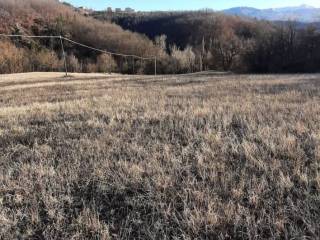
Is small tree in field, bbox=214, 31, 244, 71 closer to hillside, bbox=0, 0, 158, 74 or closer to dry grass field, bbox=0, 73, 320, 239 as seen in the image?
hillside, bbox=0, 0, 158, 74

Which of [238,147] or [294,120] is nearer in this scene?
[238,147]

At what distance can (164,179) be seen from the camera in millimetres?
4668

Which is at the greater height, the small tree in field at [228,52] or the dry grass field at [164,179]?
the dry grass field at [164,179]

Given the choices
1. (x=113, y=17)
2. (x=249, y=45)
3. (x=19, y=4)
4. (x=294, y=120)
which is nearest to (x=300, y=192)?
(x=294, y=120)

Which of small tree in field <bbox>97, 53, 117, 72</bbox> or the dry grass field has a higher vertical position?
the dry grass field

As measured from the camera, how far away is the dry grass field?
3.78 m

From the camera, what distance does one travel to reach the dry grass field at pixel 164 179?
3.78 m

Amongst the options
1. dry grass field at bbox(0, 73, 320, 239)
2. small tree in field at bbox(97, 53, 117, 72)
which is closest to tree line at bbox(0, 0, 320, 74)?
small tree in field at bbox(97, 53, 117, 72)

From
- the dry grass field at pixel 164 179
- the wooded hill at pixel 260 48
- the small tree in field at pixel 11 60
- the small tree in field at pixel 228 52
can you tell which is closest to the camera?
the dry grass field at pixel 164 179

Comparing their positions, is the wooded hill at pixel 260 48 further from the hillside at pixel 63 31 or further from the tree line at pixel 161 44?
the hillside at pixel 63 31

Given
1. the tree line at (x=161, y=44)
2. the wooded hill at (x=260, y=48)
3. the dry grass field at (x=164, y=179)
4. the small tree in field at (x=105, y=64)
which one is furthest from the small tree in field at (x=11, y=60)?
the dry grass field at (x=164, y=179)

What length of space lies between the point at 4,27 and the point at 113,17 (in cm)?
5859

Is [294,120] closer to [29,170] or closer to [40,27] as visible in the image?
[29,170]

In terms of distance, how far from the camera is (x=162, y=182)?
15.1 feet
